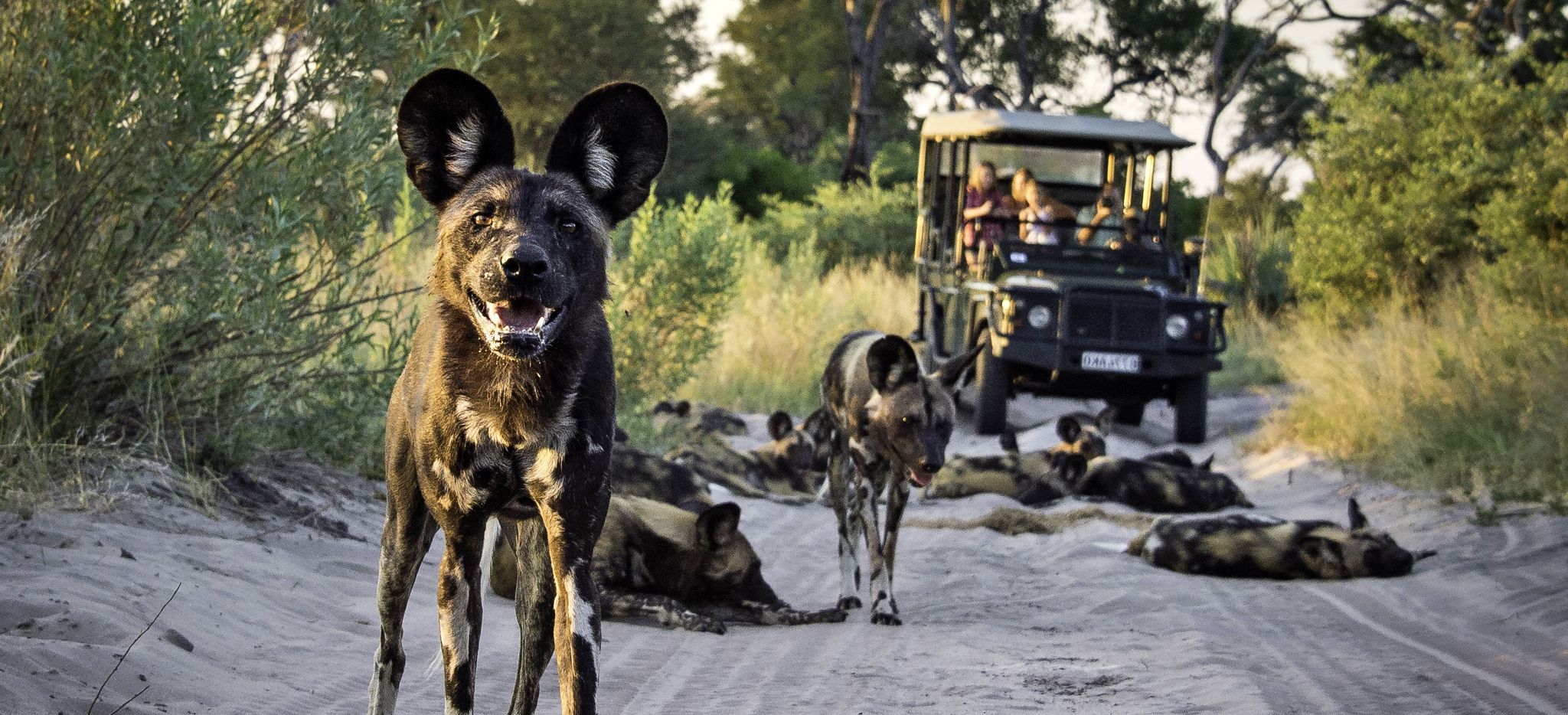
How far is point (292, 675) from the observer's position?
13.4 feet

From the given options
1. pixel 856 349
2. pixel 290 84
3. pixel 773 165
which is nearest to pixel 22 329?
pixel 290 84

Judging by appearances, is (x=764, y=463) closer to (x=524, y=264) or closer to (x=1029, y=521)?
(x=1029, y=521)

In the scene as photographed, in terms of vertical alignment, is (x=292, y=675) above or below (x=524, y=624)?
below

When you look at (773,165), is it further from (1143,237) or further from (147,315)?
(147,315)

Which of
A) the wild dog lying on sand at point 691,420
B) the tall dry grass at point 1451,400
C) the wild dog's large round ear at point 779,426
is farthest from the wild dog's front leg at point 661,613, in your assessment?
the wild dog lying on sand at point 691,420

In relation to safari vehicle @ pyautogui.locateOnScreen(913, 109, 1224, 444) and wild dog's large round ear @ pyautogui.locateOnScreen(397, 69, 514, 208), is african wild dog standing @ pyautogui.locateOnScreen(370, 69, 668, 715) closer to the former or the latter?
wild dog's large round ear @ pyautogui.locateOnScreen(397, 69, 514, 208)

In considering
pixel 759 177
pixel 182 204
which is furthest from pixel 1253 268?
pixel 182 204

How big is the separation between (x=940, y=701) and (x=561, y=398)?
1615mm

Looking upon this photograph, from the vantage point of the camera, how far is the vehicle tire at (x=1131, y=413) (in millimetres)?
13797

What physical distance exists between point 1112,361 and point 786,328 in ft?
13.2

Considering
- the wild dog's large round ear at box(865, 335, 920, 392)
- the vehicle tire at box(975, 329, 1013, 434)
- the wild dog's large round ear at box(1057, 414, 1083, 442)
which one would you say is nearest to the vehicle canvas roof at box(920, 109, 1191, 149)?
the vehicle tire at box(975, 329, 1013, 434)

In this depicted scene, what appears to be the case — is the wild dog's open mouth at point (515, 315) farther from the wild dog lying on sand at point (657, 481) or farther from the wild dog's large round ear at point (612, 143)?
the wild dog lying on sand at point (657, 481)

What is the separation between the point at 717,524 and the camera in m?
5.51

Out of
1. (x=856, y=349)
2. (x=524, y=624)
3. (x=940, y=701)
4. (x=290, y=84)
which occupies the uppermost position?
(x=290, y=84)
